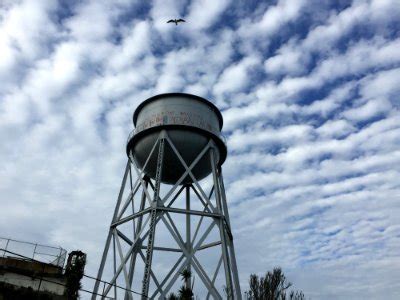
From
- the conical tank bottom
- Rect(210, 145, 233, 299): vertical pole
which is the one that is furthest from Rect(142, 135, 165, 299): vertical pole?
Rect(210, 145, 233, 299): vertical pole

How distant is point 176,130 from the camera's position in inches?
776

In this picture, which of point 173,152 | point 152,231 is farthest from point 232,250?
point 173,152

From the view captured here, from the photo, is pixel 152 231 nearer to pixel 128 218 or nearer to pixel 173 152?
pixel 128 218

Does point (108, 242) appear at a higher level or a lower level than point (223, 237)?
lower

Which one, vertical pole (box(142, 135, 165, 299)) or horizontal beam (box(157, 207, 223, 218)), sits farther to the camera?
horizontal beam (box(157, 207, 223, 218))

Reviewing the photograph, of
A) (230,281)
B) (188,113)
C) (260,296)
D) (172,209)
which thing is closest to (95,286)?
(172,209)

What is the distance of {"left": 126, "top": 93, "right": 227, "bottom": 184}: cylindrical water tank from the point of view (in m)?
19.8

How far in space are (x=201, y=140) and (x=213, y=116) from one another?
1914 mm

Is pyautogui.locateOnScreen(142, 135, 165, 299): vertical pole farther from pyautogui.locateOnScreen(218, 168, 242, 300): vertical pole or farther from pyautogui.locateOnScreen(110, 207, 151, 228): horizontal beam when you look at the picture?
pyautogui.locateOnScreen(218, 168, 242, 300): vertical pole

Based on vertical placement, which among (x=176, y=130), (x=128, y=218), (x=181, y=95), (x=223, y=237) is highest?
(x=181, y=95)

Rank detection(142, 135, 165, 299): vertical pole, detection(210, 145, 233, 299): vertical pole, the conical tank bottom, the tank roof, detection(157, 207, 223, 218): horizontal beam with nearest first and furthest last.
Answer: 1. detection(142, 135, 165, 299): vertical pole
2. detection(210, 145, 233, 299): vertical pole
3. detection(157, 207, 223, 218): horizontal beam
4. the conical tank bottom
5. the tank roof

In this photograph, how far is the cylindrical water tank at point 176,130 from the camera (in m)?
19.8

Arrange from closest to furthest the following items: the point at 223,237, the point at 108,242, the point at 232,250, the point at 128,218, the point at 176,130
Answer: the point at 223,237 → the point at 128,218 → the point at 108,242 → the point at 232,250 → the point at 176,130

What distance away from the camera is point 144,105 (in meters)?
21.4
